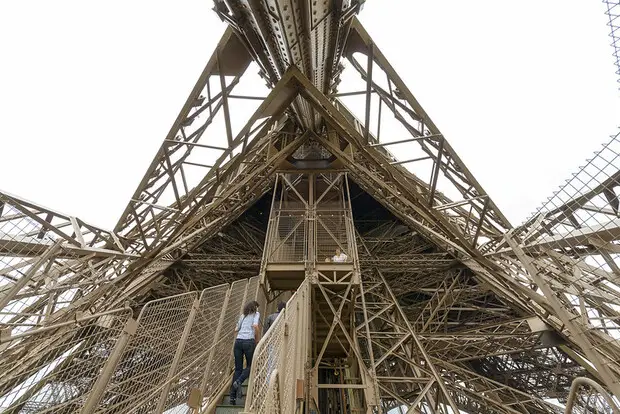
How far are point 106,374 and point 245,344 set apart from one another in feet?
6.28

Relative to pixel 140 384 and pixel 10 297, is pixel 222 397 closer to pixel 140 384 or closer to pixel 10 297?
pixel 140 384

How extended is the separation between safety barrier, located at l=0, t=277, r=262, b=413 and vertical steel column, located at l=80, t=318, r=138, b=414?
0.04 feet

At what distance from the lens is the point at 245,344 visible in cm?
491

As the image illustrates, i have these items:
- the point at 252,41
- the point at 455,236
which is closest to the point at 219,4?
the point at 252,41

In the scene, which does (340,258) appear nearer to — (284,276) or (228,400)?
(284,276)

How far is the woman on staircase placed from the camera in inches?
189

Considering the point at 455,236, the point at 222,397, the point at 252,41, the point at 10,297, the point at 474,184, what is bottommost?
the point at 222,397

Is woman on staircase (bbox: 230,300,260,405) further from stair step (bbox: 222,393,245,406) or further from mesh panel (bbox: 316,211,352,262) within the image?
mesh panel (bbox: 316,211,352,262)

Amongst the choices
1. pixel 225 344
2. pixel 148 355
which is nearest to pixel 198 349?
pixel 225 344

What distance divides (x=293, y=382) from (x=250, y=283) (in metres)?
5.14

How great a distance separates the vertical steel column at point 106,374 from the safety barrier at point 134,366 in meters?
0.01

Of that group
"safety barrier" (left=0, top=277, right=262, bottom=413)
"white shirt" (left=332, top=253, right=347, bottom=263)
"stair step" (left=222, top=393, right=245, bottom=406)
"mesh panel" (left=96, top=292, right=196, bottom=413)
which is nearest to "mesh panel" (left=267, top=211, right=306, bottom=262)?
"white shirt" (left=332, top=253, right=347, bottom=263)

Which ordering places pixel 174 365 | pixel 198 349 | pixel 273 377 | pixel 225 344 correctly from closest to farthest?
pixel 273 377, pixel 174 365, pixel 198 349, pixel 225 344

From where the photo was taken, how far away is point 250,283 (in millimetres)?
8328
